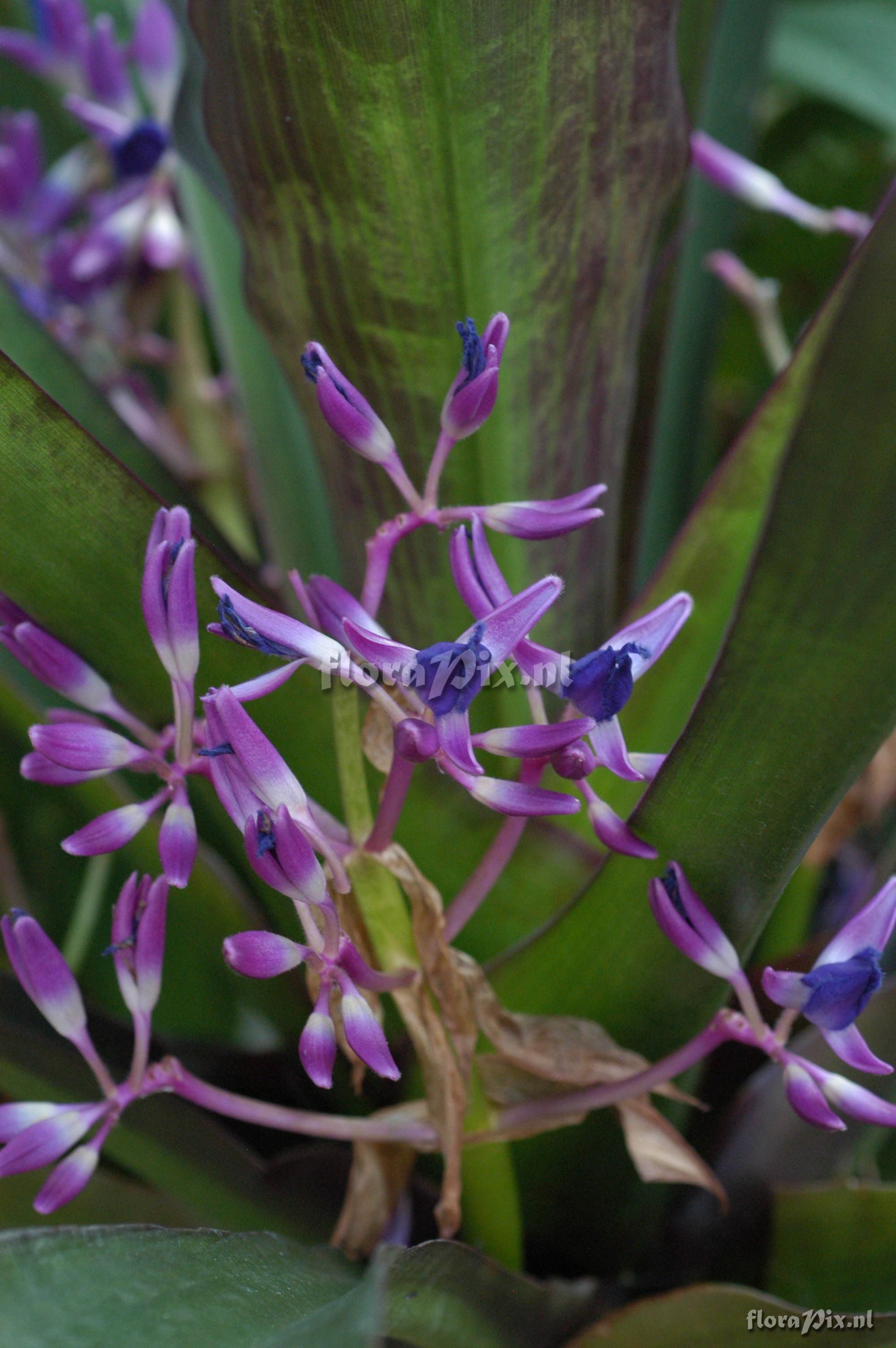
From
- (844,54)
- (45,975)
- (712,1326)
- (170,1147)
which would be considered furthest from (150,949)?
(844,54)

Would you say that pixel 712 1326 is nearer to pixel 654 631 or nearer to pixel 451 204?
pixel 654 631

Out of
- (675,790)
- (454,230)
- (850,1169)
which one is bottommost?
(850,1169)

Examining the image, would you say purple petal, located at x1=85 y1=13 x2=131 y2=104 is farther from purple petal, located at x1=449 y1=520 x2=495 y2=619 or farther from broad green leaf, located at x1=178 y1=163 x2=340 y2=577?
purple petal, located at x1=449 y1=520 x2=495 y2=619

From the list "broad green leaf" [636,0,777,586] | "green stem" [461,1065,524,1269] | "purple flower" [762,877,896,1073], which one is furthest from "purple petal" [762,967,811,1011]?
"broad green leaf" [636,0,777,586]

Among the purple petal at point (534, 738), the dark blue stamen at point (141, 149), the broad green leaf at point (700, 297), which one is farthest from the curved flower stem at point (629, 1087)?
the dark blue stamen at point (141, 149)

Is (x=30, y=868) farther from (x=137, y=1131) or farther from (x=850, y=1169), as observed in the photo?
(x=850, y=1169)

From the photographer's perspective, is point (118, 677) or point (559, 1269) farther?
point (559, 1269)

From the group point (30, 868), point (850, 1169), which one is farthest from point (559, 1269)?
point (30, 868)
